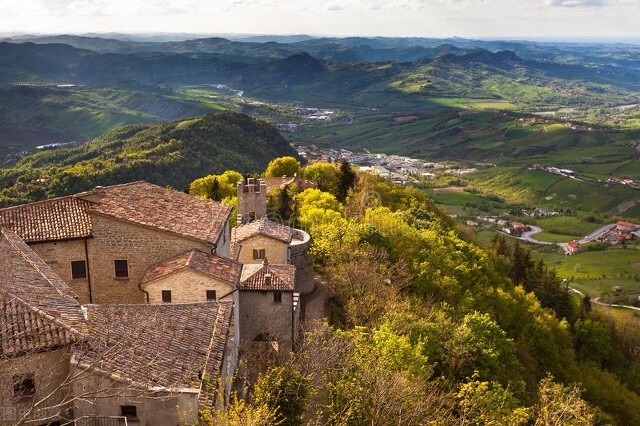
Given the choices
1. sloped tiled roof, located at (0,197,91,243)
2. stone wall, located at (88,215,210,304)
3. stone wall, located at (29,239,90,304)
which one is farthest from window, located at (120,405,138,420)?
sloped tiled roof, located at (0,197,91,243)

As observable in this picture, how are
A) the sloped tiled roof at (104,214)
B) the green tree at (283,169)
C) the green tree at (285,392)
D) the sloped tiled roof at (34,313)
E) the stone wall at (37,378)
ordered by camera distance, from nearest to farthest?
the stone wall at (37,378)
the sloped tiled roof at (34,313)
the green tree at (285,392)
the sloped tiled roof at (104,214)
the green tree at (283,169)

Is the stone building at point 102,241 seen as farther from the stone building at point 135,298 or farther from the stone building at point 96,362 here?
the stone building at point 96,362

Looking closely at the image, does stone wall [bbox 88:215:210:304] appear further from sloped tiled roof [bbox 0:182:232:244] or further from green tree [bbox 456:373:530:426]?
green tree [bbox 456:373:530:426]

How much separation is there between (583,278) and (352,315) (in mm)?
144128

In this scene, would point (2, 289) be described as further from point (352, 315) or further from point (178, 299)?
point (352, 315)

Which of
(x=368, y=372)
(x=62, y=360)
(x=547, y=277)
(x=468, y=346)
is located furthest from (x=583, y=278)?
(x=62, y=360)

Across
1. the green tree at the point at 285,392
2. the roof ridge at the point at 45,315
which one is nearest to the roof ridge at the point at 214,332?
the green tree at the point at 285,392

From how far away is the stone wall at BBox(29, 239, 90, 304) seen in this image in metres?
31.7

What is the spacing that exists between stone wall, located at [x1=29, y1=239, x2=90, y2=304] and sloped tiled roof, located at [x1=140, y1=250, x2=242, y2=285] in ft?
13.4

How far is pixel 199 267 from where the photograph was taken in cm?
3042

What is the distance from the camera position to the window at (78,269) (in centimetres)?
3250

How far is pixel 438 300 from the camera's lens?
171ft

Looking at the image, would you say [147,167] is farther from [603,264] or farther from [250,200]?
[603,264]

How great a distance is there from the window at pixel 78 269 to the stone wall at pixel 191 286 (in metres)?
5.14
